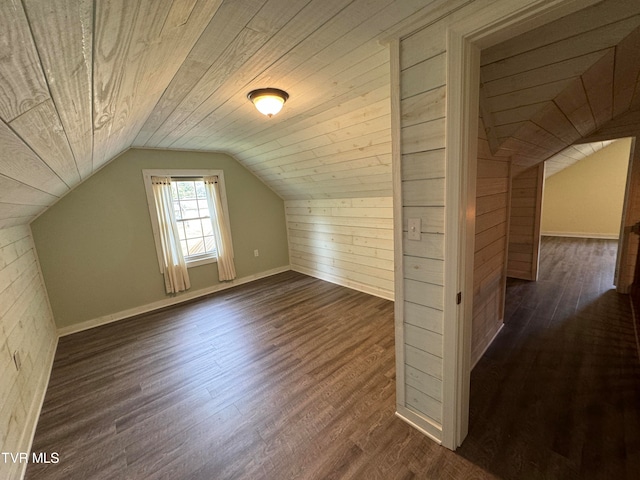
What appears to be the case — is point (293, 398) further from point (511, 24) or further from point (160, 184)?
point (160, 184)

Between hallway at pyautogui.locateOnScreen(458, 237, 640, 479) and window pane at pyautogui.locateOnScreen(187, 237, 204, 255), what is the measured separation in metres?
3.71

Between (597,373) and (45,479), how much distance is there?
138 inches

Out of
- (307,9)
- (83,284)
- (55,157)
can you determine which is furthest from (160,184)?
(307,9)

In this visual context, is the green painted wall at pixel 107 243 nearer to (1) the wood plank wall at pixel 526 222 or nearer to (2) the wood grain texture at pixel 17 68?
(2) the wood grain texture at pixel 17 68

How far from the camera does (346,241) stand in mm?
3797

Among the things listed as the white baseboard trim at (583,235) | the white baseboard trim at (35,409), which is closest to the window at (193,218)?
the white baseboard trim at (35,409)

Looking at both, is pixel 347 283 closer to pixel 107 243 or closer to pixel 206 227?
pixel 206 227

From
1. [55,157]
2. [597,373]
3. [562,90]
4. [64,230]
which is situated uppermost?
[562,90]

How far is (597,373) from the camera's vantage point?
1.86 metres

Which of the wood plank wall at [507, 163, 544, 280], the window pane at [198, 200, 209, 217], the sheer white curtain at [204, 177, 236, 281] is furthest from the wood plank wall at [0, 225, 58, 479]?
the wood plank wall at [507, 163, 544, 280]

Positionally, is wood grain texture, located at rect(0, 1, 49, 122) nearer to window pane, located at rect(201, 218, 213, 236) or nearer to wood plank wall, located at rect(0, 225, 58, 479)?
wood plank wall, located at rect(0, 225, 58, 479)

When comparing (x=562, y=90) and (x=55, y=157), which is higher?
(x=562, y=90)

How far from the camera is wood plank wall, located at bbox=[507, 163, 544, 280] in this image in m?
3.47

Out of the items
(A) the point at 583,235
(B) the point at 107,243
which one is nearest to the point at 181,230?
(B) the point at 107,243
